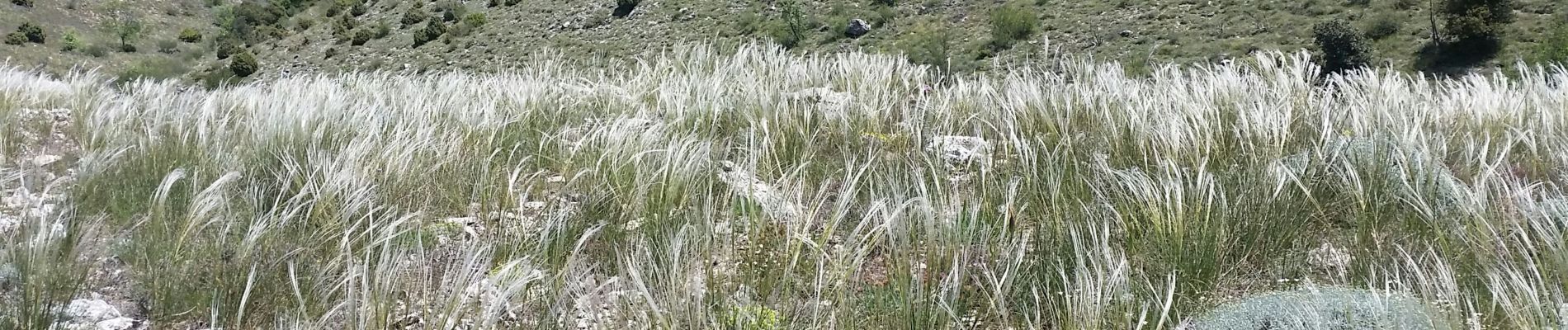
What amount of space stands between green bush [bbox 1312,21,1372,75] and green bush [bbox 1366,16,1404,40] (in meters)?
1.76

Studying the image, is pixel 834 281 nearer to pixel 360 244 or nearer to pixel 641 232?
pixel 641 232

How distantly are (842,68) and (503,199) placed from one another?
3.06 meters

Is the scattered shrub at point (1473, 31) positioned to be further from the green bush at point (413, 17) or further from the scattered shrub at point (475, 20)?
the green bush at point (413, 17)

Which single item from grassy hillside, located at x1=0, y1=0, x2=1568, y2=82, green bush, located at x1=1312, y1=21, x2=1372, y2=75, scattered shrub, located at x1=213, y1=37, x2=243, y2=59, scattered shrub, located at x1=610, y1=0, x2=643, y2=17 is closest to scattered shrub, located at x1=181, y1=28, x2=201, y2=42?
grassy hillside, located at x1=0, y1=0, x2=1568, y2=82

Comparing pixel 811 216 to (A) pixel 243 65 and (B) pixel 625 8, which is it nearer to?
(B) pixel 625 8

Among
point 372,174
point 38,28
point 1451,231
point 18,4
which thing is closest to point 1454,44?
point 1451,231

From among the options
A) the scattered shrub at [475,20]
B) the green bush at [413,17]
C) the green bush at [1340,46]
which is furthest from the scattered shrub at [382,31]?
the green bush at [1340,46]

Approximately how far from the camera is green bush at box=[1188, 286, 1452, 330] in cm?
127

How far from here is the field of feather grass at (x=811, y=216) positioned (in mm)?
1459

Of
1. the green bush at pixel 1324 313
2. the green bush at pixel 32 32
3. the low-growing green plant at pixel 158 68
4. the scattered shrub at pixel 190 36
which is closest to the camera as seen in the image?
the green bush at pixel 1324 313

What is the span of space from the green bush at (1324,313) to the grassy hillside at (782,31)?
11442 millimetres

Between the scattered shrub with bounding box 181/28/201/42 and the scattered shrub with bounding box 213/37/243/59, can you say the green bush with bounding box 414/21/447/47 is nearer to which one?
the scattered shrub with bounding box 213/37/243/59

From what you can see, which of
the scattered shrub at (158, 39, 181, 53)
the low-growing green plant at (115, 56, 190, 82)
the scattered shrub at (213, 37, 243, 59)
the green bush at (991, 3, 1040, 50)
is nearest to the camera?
the green bush at (991, 3, 1040, 50)

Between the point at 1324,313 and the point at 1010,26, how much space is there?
81.5 ft
